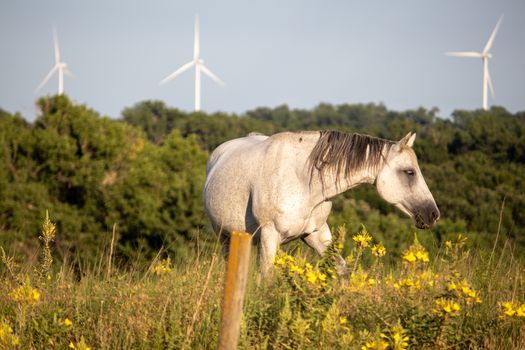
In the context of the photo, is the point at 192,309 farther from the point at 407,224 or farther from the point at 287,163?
the point at 407,224

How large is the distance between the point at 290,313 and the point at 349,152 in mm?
3171

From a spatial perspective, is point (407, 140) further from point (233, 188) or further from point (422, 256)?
point (422, 256)

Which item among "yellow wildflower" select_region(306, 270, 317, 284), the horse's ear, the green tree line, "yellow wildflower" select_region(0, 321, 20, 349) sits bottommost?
the green tree line

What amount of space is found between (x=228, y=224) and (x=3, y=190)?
35.3 m

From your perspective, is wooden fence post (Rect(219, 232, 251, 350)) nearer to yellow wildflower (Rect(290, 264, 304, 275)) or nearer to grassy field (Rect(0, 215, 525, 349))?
grassy field (Rect(0, 215, 525, 349))

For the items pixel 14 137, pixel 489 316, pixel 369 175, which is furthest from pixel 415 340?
pixel 14 137

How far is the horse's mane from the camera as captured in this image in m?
7.87

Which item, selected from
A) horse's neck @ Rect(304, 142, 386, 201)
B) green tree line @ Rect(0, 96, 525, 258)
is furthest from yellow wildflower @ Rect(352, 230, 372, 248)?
green tree line @ Rect(0, 96, 525, 258)

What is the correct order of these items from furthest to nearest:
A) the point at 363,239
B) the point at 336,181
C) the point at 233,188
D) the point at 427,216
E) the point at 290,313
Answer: the point at 233,188 < the point at 336,181 < the point at 427,216 < the point at 363,239 < the point at 290,313

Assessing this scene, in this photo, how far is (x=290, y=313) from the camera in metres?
5.02

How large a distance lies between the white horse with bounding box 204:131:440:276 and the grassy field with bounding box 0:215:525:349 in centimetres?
126

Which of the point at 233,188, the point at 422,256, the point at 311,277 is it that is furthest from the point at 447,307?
the point at 233,188

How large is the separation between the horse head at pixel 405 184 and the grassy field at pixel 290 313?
138 centimetres

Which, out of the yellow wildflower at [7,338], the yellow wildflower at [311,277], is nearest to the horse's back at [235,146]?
the yellow wildflower at [311,277]
